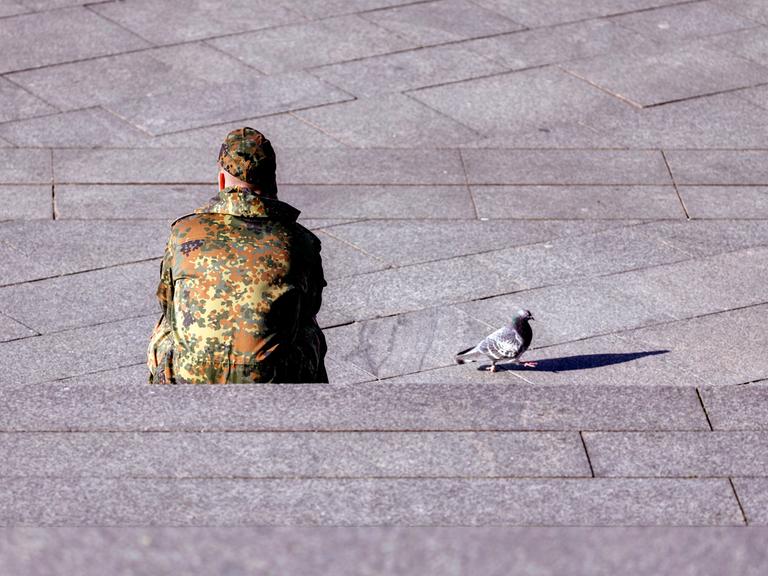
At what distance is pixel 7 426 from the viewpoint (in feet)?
16.2

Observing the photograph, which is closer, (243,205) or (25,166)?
(243,205)

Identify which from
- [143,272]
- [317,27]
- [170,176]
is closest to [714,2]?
[317,27]

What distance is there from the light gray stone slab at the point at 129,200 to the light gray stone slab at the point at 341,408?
3.86m

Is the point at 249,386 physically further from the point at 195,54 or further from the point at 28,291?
the point at 195,54

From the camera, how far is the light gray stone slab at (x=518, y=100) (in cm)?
1048

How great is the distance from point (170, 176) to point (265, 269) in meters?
4.33

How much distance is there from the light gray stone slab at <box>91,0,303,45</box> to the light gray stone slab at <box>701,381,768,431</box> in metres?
7.71

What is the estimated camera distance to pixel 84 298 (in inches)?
317

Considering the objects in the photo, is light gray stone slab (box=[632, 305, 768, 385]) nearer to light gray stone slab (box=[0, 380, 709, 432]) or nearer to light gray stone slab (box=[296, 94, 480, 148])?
light gray stone slab (box=[0, 380, 709, 432])

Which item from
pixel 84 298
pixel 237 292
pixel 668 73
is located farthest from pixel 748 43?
pixel 237 292

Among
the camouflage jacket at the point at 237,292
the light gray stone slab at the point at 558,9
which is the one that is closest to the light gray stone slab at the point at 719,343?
the camouflage jacket at the point at 237,292

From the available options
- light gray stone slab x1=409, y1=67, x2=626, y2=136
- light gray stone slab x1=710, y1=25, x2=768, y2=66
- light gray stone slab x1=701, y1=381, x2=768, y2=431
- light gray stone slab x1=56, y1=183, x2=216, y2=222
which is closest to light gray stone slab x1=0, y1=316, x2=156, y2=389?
light gray stone slab x1=56, y1=183, x2=216, y2=222

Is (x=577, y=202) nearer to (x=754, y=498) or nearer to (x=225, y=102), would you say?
(x=225, y=102)

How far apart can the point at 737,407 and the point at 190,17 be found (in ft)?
27.5
